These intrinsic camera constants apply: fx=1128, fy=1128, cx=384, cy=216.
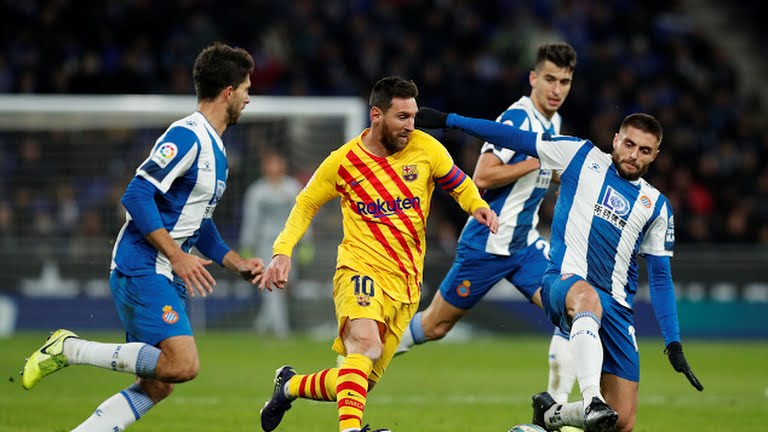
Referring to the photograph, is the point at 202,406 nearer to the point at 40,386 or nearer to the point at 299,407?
the point at 299,407

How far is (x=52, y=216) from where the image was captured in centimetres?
1584

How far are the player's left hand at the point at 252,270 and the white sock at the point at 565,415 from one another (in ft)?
6.62

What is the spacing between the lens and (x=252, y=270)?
663cm

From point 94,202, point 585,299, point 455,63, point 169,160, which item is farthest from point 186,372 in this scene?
point 455,63

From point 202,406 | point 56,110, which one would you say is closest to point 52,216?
point 56,110

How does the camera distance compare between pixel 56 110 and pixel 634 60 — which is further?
pixel 634 60

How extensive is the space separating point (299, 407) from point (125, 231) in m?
3.55

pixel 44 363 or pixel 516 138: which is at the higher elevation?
pixel 516 138

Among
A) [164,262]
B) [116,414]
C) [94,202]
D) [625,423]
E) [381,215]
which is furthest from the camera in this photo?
[94,202]

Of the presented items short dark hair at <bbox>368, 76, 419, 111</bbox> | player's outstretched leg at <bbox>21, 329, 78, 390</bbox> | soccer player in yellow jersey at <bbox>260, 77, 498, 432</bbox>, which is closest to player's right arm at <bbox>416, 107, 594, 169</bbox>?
soccer player in yellow jersey at <bbox>260, 77, 498, 432</bbox>

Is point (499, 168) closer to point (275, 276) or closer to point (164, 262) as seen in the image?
point (275, 276)

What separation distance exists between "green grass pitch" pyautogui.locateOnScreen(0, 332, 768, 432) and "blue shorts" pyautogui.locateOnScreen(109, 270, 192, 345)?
1.84 metres

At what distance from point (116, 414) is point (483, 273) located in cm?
339

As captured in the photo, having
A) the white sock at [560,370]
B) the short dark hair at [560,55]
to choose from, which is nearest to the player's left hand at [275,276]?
the white sock at [560,370]
